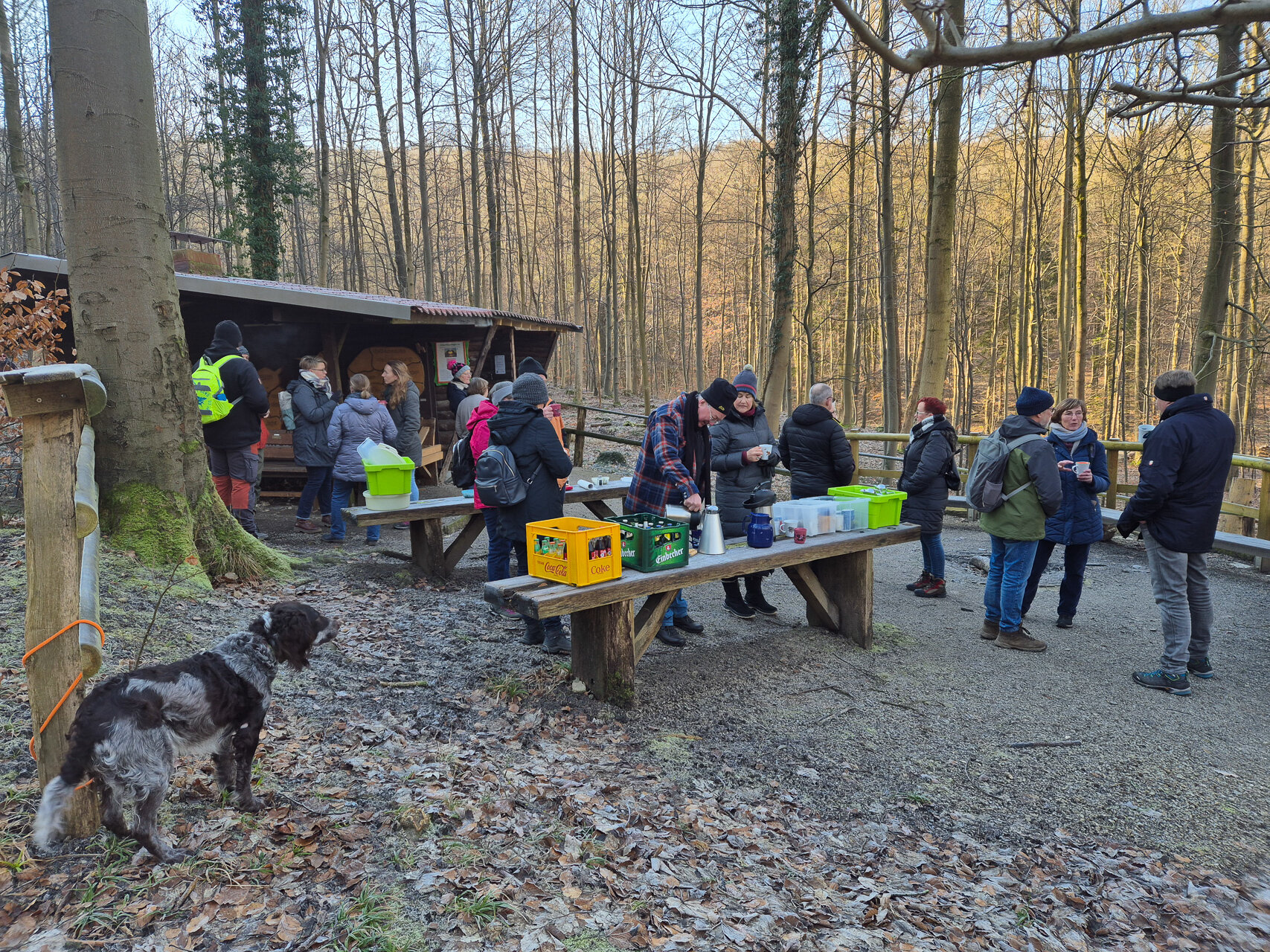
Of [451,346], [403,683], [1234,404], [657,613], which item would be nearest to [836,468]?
[657,613]

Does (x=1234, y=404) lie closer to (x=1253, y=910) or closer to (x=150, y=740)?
(x=1253, y=910)

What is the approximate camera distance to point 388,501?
6.61 meters

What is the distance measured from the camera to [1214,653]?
575 centimetres

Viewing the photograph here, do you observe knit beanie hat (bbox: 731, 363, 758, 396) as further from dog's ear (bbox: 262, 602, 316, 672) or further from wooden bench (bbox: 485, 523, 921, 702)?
dog's ear (bbox: 262, 602, 316, 672)

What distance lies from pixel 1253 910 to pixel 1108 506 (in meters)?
8.85

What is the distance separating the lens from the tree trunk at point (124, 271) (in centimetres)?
495

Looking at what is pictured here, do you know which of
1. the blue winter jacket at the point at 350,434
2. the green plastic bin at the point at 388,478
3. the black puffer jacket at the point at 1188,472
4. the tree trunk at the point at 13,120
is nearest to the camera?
the black puffer jacket at the point at 1188,472

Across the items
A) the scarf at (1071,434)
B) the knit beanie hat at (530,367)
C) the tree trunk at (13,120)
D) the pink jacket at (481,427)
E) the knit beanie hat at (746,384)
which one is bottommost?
the scarf at (1071,434)

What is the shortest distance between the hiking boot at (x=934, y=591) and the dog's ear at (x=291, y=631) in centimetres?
565

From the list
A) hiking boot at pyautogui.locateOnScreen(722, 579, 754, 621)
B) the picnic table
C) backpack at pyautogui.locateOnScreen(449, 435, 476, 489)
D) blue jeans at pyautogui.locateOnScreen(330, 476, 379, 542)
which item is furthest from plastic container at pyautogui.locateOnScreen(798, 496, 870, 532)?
blue jeans at pyautogui.locateOnScreen(330, 476, 379, 542)

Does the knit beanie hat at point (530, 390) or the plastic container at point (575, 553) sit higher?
the knit beanie hat at point (530, 390)

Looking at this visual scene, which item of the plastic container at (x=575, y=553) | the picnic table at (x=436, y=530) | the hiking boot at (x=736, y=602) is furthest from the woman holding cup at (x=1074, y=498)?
the plastic container at (x=575, y=553)

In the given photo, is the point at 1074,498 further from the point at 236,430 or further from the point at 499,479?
the point at 236,430

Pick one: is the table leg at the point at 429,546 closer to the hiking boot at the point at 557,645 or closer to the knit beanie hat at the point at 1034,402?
the hiking boot at the point at 557,645
